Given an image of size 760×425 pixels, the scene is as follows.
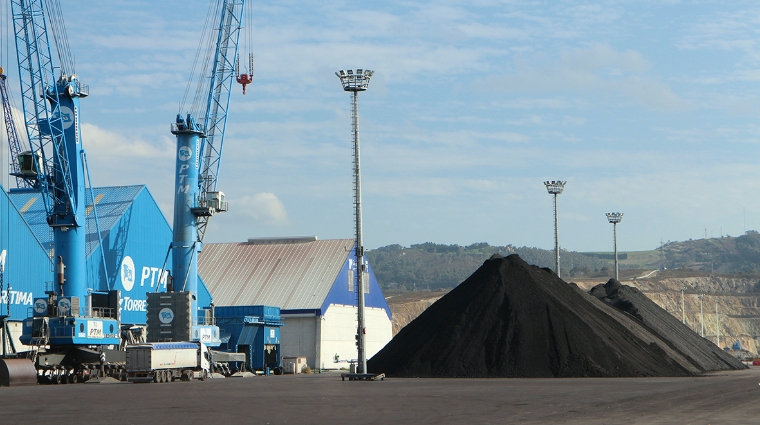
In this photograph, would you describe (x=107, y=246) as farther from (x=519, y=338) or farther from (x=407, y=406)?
(x=407, y=406)

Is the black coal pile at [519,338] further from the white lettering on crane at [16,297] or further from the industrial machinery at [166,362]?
the white lettering on crane at [16,297]

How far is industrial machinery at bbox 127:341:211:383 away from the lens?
50.4 metres

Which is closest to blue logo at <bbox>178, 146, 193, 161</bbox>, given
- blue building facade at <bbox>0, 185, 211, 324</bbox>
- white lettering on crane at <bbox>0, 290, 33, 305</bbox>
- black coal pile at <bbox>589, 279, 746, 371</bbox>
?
blue building facade at <bbox>0, 185, 211, 324</bbox>

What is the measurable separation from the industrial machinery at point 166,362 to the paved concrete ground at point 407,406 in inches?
548

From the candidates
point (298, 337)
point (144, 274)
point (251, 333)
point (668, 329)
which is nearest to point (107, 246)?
point (144, 274)

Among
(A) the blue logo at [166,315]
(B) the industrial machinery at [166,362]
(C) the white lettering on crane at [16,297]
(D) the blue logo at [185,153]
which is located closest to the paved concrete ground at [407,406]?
(B) the industrial machinery at [166,362]

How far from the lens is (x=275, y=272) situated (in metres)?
89.8

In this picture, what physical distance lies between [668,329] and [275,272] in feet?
123

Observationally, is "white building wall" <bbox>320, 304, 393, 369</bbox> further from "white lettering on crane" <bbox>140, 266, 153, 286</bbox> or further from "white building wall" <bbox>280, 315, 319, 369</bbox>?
"white lettering on crane" <bbox>140, 266, 153, 286</bbox>

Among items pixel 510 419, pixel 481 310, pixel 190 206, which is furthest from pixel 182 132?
pixel 510 419

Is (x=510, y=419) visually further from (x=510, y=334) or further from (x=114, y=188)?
(x=114, y=188)

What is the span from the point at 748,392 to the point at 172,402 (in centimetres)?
2086

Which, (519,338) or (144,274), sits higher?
(144,274)

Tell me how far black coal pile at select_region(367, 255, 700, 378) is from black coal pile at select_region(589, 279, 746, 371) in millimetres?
4759
